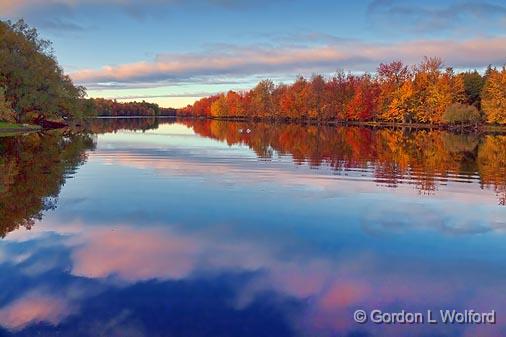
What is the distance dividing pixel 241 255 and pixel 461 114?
11428 cm

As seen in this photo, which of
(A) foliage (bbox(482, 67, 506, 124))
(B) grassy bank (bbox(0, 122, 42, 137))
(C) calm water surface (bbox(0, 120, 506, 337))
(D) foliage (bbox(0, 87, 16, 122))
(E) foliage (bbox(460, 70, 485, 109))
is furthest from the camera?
(E) foliage (bbox(460, 70, 485, 109))

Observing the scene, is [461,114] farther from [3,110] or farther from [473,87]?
[3,110]

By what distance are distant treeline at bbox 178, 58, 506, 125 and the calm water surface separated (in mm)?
97454

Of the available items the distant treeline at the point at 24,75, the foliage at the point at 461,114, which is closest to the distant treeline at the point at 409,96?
the foliage at the point at 461,114

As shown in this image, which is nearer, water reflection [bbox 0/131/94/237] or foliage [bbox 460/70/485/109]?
water reflection [bbox 0/131/94/237]

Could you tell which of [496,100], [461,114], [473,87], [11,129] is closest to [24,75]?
[11,129]

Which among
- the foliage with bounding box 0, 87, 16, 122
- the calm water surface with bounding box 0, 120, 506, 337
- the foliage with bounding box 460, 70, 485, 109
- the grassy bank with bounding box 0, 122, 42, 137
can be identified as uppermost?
the foliage with bounding box 460, 70, 485, 109

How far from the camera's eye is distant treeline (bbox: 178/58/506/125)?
11756 cm

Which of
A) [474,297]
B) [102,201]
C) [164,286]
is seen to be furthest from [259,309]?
[102,201]

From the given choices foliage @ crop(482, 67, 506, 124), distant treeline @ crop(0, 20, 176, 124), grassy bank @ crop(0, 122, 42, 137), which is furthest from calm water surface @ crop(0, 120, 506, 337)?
foliage @ crop(482, 67, 506, 124)

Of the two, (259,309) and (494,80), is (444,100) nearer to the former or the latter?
(494,80)

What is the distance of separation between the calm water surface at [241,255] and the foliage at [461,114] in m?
94.5

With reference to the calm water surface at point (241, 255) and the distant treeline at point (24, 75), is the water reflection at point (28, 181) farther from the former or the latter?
the distant treeline at point (24, 75)

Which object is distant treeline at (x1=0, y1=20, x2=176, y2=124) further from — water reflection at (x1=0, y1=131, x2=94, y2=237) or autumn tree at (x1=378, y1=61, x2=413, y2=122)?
autumn tree at (x1=378, y1=61, x2=413, y2=122)
